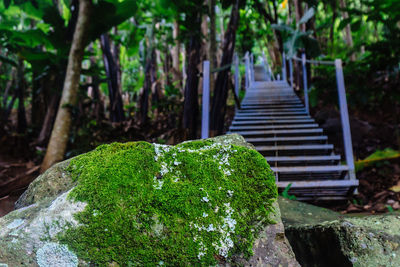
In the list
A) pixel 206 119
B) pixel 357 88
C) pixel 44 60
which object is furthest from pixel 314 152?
pixel 44 60

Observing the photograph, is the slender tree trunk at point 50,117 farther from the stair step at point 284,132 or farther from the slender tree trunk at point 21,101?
the stair step at point 284,132

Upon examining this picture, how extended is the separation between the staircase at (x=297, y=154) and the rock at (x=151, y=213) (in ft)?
4.47

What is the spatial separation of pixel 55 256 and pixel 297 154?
353 cm

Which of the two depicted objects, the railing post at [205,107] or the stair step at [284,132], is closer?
the railing post at [205,107]

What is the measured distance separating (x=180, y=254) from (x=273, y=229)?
0.42 m

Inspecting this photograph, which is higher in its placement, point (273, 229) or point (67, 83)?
point (67, 83)

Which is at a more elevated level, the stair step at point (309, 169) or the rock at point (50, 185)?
the rock at point (50, 185)

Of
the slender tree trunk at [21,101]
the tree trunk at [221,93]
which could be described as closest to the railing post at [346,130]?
the tree trunk at [221,93]

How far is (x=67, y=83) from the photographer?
12.8 ft

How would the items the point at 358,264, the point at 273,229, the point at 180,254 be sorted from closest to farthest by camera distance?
the point at 180,254
the point at 273,229
the point at 358,264

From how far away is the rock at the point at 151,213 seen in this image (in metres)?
1.06

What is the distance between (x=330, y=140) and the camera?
6039mm

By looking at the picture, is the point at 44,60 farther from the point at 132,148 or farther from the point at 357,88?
the point at 357,88

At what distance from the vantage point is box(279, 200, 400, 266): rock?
4.51ft
